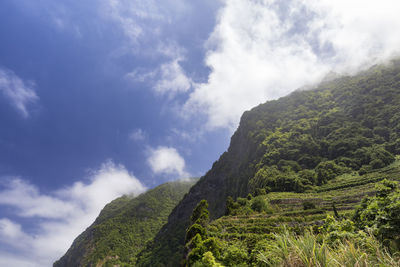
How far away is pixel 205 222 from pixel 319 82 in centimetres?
15099

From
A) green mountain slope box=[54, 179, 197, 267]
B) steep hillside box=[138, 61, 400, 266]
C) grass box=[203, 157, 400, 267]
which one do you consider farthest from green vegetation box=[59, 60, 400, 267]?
green mountain slope box=[54, 179, 197, 267]

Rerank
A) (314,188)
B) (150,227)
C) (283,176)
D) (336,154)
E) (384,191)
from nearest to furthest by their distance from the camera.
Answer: (384,191) < (314,188) < (283,176) < (336,154) < (150,227)

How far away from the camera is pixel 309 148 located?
3123 inches

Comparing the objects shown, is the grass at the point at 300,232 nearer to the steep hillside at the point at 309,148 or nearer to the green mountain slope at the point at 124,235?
the steep hillside at the point at 309,148

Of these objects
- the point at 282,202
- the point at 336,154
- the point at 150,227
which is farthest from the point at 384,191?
the point at 150,227

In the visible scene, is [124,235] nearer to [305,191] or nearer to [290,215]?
[305,191]

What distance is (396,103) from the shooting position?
73.5 m

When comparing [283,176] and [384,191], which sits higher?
[283,176]

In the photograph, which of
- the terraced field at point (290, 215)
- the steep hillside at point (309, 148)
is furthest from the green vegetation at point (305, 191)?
the steep hillside at point (309, 148)

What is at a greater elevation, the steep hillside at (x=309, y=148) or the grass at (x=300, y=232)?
the steep hillside at (x=309, y=148)

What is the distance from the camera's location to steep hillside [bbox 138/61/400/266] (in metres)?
60.9

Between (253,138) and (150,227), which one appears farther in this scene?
(150,227)

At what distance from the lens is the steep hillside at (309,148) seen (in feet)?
200

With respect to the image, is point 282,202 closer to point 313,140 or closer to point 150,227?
point 313,140
